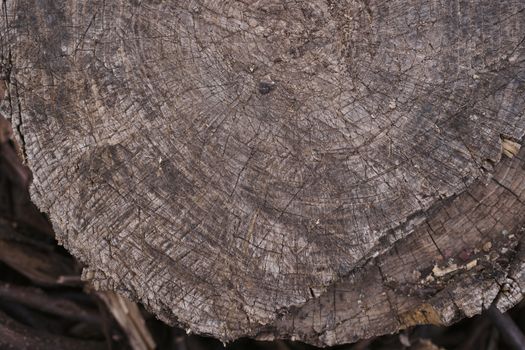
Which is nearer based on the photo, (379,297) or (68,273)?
(379,297)

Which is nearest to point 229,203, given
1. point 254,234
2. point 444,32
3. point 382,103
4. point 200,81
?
point 254,234

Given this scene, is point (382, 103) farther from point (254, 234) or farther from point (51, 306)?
point (51, 306)

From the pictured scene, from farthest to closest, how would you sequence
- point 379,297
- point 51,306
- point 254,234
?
1. point 51,306
2. point 379,297
3. point 254,234

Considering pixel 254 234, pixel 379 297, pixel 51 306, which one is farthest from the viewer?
pixel 51 306

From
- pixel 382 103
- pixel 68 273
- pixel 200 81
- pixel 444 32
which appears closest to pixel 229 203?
pixel 200 81

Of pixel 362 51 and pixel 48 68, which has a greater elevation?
pixel 48 68

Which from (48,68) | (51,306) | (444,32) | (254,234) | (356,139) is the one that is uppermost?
(48,68)

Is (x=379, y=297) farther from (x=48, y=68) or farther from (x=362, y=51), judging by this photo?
(x=48, y=68)
